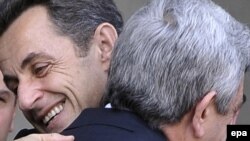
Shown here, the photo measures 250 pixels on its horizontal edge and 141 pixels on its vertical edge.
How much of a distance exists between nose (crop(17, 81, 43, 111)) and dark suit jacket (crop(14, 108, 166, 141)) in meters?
0.42

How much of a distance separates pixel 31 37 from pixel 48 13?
10cm

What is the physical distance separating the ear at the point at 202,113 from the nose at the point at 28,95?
24.1 inches

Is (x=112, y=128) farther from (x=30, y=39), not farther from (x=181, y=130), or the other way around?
(x=30, y=39)

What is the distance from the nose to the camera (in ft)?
6.57

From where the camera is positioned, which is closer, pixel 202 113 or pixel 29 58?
pixel 202 113

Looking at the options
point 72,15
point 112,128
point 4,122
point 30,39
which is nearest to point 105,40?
point 72,15

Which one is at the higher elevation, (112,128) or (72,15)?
(72,15)

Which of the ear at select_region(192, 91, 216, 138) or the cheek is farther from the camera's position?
the cheek

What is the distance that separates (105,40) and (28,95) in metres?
0.29

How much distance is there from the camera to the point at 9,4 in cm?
215

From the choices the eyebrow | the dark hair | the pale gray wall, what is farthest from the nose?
the pale gray wall

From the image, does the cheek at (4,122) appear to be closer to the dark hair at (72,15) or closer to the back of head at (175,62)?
the dark hair at (72,15)

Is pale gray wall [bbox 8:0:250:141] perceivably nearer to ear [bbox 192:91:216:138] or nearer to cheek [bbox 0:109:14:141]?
cheek [bbox 0:109:14:141]

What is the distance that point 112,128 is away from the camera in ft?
5.12
